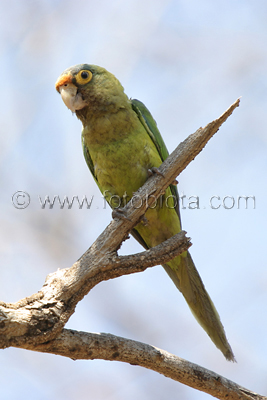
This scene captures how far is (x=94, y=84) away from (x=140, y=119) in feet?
2.40

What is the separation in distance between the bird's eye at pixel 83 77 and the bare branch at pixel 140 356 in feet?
9.76

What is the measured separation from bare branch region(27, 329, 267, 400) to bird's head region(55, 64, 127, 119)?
2.75 m

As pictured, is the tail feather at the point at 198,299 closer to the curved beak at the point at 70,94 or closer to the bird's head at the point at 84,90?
the bird's head at the point at 84,90

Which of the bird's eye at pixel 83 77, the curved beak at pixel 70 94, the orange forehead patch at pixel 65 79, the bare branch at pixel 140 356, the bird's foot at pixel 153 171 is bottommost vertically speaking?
the bare branch at pixel 140 356

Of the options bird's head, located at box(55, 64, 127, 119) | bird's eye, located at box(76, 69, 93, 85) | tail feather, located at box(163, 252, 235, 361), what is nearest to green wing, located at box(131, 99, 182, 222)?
bird's head, located at box(55, 64, 127, 119)

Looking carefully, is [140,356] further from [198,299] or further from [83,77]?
[83,77]

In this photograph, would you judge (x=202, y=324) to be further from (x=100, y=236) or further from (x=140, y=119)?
(x=140, y=119)

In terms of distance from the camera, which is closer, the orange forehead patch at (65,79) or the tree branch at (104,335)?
the tree branch at (104,335)

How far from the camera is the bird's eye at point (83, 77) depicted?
4.82 meters

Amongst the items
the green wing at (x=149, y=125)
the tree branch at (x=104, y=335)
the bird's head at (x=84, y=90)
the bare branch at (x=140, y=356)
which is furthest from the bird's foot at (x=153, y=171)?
the bare branch at (x=140, y=356)

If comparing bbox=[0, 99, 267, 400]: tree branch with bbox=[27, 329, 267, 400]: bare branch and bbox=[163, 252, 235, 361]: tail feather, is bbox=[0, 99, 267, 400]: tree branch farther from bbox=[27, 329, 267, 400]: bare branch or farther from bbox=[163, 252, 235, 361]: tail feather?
bbox=[163, 252, 235, 361]: tail feather

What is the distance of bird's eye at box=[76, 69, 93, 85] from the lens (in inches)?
190

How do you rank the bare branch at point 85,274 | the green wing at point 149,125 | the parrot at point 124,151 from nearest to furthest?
the bare branch at point 85,274 → the parrot at point 124,151 → the green wing at point 149,125

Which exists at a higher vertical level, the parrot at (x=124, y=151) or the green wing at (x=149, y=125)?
the green wing at (x=149, y=125)
